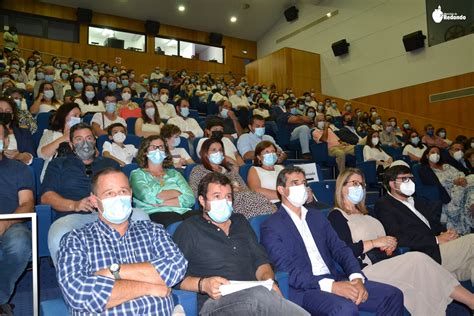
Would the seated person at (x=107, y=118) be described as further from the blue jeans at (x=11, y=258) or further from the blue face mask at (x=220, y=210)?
the blue face mask at (x=220, y=210)

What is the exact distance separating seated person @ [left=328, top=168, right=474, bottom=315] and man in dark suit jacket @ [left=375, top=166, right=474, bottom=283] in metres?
0.17

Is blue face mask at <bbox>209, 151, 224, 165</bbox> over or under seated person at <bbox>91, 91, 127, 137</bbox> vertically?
under

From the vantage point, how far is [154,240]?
164 cm

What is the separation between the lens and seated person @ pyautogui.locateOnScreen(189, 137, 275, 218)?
8.51 ft

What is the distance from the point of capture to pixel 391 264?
2.21m

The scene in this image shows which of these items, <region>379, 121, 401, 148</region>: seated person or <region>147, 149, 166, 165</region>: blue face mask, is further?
<region>379, 121, 401, 148</region>: seated person

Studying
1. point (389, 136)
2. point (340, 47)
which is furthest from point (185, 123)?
point (340, 47)

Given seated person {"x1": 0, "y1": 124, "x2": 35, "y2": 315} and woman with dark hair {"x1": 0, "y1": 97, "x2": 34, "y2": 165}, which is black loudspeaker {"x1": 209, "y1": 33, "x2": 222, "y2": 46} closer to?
woman with dark hair {"x1": 0, "y1": 97, "x2": 34, "y2": 165}

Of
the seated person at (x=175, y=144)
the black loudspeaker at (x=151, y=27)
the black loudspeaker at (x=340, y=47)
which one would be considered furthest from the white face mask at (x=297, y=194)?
the black loudspeaker at (x=151, y=27)

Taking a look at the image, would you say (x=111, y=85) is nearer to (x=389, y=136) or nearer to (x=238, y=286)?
(x=389, y=136)

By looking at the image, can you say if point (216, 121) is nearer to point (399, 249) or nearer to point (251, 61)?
point (399, 249)

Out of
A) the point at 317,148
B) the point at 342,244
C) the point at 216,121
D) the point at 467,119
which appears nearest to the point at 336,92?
the point at 467,119

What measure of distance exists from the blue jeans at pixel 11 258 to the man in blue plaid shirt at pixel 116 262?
590mm

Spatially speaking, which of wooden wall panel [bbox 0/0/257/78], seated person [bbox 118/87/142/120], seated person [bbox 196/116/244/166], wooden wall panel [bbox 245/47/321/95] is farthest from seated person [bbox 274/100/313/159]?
wooden wall panel [bbox 0/0/257/78]
